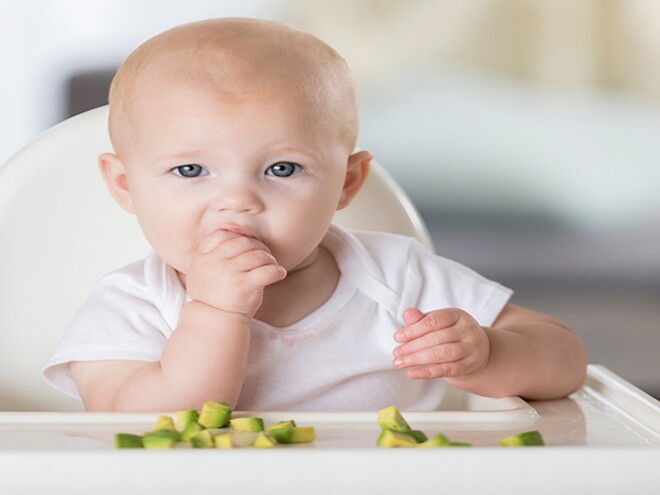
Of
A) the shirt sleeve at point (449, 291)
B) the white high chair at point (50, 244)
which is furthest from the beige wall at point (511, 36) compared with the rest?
the shirt sleeve at point (449, 291)

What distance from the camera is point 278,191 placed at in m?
0.78

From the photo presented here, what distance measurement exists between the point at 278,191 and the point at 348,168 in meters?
0.17

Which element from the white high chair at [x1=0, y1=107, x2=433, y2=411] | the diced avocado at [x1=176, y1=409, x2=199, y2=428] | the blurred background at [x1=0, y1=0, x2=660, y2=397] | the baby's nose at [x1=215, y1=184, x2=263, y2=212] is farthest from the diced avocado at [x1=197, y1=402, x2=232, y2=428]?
the blurred background at [x1=0, y1=0, x2=660, y2=397]

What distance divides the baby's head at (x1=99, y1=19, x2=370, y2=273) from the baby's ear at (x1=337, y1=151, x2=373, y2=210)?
0.09 meters

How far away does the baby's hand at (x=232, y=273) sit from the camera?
73cm

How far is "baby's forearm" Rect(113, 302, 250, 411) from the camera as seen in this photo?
73 cm

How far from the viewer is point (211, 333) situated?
28.9 inches

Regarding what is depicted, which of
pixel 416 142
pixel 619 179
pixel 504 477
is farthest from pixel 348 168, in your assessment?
pixel 619 179

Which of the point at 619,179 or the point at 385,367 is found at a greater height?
the point at 385,367

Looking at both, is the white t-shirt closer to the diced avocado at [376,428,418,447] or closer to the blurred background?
the diced avocado at [376,428,418,447]

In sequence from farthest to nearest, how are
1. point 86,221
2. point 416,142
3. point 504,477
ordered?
point 416,142, point 86,221, point 504,477

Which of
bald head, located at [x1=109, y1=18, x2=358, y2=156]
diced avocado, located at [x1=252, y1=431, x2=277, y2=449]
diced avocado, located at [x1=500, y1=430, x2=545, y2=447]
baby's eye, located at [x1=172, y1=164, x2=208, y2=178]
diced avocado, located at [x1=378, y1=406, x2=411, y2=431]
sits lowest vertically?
diced avocado, located at [x1=378, y1=406, x2=411, y2=431]

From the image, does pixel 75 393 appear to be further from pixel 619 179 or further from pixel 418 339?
pixel 619 179

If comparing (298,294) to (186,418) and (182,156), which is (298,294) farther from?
(186,418)
